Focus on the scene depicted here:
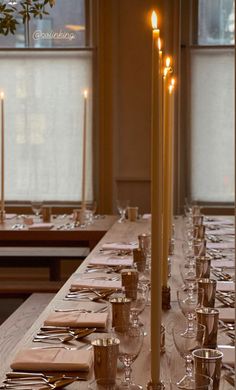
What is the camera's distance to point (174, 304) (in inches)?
108

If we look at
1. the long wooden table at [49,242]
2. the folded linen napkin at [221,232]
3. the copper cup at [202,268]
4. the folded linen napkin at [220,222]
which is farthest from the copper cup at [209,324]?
the folded linen napkin at [220,222]

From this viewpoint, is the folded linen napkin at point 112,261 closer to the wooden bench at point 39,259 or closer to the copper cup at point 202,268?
the copper cup at point 202,268

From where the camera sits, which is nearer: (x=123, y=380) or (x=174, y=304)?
(x=123, y=380)

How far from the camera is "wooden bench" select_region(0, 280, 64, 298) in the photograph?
5.34 metres

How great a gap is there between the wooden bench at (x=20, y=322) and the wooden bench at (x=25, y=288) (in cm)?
37

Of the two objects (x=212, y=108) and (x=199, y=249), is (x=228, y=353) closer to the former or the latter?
(x=199, y=249)

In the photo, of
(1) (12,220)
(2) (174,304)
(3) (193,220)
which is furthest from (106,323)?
(1) (12,220)

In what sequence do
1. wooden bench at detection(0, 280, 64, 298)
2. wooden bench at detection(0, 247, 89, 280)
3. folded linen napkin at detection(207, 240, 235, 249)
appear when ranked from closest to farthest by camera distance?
folded linen napkin at detection(207, 240, 235, 249) → wooden bench at detection(0, 280, 64, 298) → wooden bench at detection(0, 247, 89, 280)

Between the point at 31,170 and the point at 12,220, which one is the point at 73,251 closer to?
the point at 12,220

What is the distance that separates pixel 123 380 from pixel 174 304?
3.00ft

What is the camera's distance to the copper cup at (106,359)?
1.79m

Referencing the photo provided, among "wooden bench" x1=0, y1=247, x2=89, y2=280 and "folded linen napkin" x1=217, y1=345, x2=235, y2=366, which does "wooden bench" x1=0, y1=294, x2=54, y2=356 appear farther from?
"folded linen napkin" x1=217, y1=345, x2=235, y2=366

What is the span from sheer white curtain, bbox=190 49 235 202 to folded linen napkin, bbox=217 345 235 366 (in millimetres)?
5454

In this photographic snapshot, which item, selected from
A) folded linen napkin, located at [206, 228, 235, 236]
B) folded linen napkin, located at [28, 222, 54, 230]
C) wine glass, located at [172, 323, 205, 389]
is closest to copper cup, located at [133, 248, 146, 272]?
wine glass, located at [172, 323, 205, 389]
